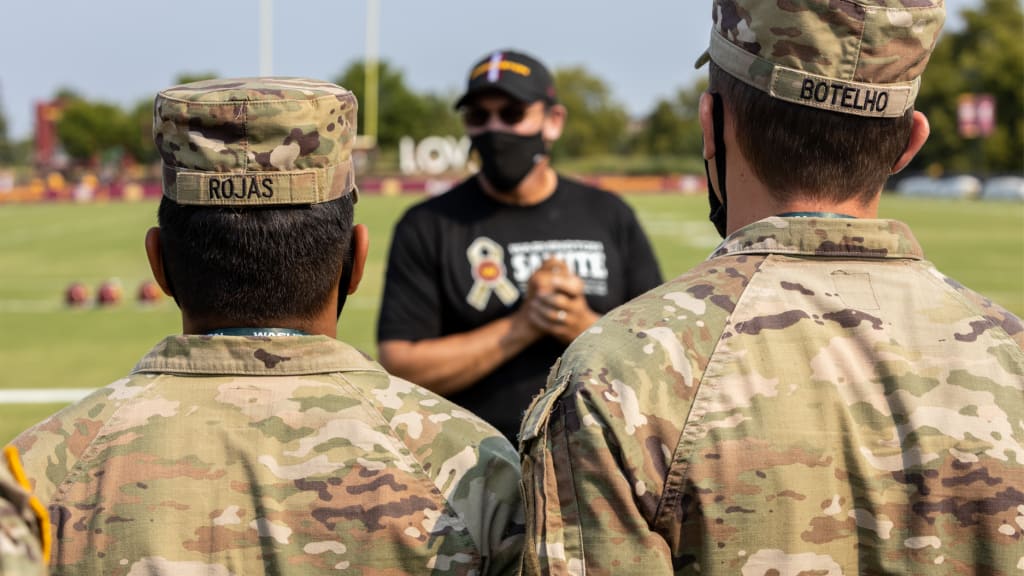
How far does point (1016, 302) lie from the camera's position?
45.6 ft

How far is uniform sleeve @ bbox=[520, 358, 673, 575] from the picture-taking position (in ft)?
5.57

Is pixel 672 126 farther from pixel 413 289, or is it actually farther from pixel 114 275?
pixel 413 289

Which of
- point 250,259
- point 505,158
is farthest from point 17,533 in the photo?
point 505,158

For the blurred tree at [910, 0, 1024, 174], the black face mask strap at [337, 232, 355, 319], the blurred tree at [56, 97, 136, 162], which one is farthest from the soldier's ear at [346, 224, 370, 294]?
the blurred tree at [56, 97, 136, 162]

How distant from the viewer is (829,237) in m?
1.89

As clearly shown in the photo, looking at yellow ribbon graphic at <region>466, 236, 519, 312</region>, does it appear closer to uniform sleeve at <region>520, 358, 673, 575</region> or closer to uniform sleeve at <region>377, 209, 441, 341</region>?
uniform sleeve at <region>377, 209, 441, 341</region>

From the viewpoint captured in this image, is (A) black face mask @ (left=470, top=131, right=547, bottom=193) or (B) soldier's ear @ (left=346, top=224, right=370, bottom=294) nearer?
(B) soldier's ear @ (left=346, top=224, right=370, bottom=294)

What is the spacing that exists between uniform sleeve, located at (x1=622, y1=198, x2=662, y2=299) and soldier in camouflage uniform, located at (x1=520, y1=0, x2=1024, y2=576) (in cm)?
220

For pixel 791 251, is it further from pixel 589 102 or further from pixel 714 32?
pixel 589 102

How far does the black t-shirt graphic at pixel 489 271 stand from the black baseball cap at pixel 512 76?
14.6 inches

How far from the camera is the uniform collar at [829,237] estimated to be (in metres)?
1.89

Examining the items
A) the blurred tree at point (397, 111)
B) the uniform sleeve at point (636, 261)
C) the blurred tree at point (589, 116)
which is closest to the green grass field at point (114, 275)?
the uniform sleeve at point (636, 261)

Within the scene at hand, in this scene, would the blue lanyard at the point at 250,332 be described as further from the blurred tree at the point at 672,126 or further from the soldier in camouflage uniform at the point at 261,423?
the blurred tree at the point at 672,126

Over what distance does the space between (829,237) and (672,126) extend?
109 meters
